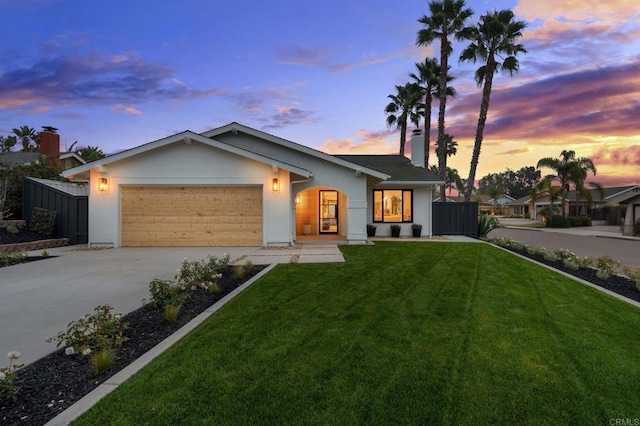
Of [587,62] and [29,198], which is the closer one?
[29,198]

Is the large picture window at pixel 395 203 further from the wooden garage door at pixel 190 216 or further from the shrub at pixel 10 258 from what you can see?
the shrub at pixel 10 258

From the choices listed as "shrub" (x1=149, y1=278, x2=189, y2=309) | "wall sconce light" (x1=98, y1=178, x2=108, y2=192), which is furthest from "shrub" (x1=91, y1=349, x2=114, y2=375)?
"wall sconce light" (x1=98, y1=178, x2=108, y2=192)

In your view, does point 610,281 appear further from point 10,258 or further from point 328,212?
point 10,258

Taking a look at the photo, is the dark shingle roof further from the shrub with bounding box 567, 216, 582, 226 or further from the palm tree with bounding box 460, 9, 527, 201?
the shrub with bounding box 567, 216, 582, 226

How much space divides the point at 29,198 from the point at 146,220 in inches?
193

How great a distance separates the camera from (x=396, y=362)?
124 inches

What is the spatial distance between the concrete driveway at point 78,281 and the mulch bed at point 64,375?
0.35 meters

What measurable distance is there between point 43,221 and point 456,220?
702 inches

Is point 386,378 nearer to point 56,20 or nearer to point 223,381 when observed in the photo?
point 223,381

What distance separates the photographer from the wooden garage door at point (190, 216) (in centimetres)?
1205

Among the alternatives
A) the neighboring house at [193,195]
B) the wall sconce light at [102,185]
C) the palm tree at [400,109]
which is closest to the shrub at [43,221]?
the neighboring house at [193,195]

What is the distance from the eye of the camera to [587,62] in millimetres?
15680

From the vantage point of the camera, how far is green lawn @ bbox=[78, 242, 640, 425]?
241 centimetres

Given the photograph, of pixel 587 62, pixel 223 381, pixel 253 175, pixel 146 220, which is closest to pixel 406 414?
pixel 223 381
